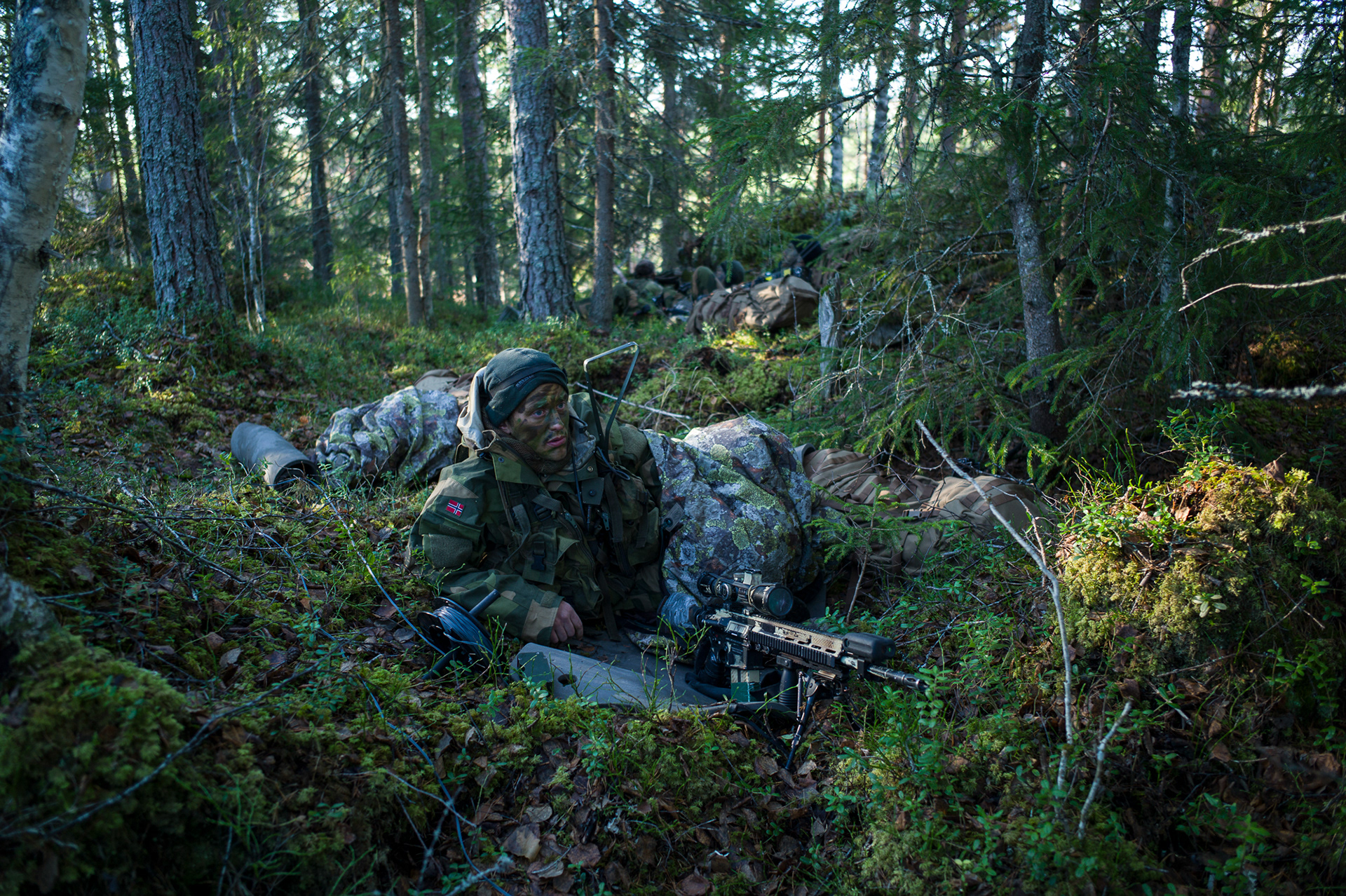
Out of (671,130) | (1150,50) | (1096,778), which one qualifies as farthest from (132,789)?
(671,130)

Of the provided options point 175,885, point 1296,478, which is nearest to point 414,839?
point 175,885

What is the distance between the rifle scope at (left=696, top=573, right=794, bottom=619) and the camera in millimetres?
3258

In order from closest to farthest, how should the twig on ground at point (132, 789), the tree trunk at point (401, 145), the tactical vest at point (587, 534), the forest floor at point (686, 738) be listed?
the twig on ground at point (132, 789), the forest floor at point (686, 738), the tactical vest at point (587, 534), the tree trunk at point (401, 145)

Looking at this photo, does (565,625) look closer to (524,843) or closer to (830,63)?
(524,843)

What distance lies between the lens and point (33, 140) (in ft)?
8.25

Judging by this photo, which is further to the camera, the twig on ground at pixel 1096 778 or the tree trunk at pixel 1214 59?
the tree trunk at pixel 1214 59

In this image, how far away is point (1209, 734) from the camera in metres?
2.60

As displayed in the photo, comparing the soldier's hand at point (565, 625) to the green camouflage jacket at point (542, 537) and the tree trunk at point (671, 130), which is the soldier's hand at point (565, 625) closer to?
the green camouflage jacket at point (542, 537)

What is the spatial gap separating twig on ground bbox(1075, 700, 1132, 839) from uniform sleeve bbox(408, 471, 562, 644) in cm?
242

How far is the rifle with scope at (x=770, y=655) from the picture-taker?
2.85m

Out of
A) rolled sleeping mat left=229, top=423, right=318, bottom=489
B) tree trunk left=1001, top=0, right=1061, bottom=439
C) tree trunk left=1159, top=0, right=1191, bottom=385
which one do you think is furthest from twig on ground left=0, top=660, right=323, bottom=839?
tree trunk left=1159, top=0, right=1191, bottom=385

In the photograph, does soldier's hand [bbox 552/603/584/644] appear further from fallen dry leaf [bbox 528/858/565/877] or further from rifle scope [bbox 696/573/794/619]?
fallen dry leaf [bbox 528/858/565/877]

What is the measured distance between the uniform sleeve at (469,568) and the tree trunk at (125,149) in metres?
11.5

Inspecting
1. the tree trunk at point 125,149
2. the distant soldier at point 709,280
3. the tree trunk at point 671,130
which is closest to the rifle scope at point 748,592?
the tree trunk at point 671,130
